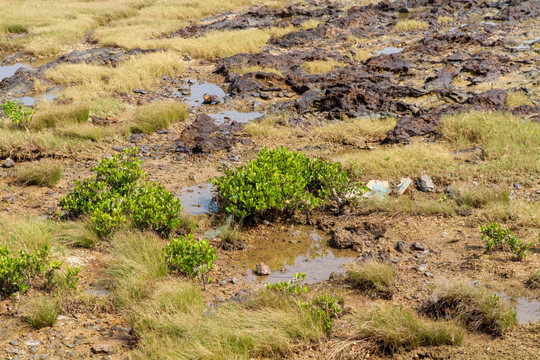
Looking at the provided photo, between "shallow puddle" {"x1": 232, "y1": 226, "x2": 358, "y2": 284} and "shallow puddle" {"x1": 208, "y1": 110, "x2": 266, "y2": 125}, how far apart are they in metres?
5.79

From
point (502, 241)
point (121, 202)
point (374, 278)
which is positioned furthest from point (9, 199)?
point (502, 241)

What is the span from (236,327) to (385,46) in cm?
1703

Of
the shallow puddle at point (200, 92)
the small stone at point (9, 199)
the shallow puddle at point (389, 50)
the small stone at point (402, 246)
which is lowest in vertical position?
the small stone at point (402, 246)

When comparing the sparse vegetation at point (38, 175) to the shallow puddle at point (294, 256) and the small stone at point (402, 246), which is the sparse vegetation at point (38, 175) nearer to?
the shallow puddle at point (294, 256)

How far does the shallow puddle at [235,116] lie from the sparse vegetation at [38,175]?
14.7 feet

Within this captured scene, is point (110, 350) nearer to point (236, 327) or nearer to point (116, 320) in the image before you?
point (116, 320)

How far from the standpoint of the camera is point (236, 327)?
471 centimetres

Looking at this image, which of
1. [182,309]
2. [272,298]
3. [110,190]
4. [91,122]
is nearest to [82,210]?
[110,190]

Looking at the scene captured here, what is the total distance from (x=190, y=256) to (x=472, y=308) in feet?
9.86

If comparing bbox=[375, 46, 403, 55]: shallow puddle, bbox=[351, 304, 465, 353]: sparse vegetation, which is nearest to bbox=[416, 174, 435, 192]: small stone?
bbox=[351, 304, 465, 353]: sparse vegetation

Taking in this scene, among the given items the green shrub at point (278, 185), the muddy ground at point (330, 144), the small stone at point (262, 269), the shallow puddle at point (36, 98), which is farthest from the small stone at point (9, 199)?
the shallow puddle at point (36, 98)

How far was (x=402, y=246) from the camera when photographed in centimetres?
659

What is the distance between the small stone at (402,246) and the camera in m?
6.56

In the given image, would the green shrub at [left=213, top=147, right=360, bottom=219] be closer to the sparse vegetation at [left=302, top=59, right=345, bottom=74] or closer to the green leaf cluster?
the green leaf cluster
